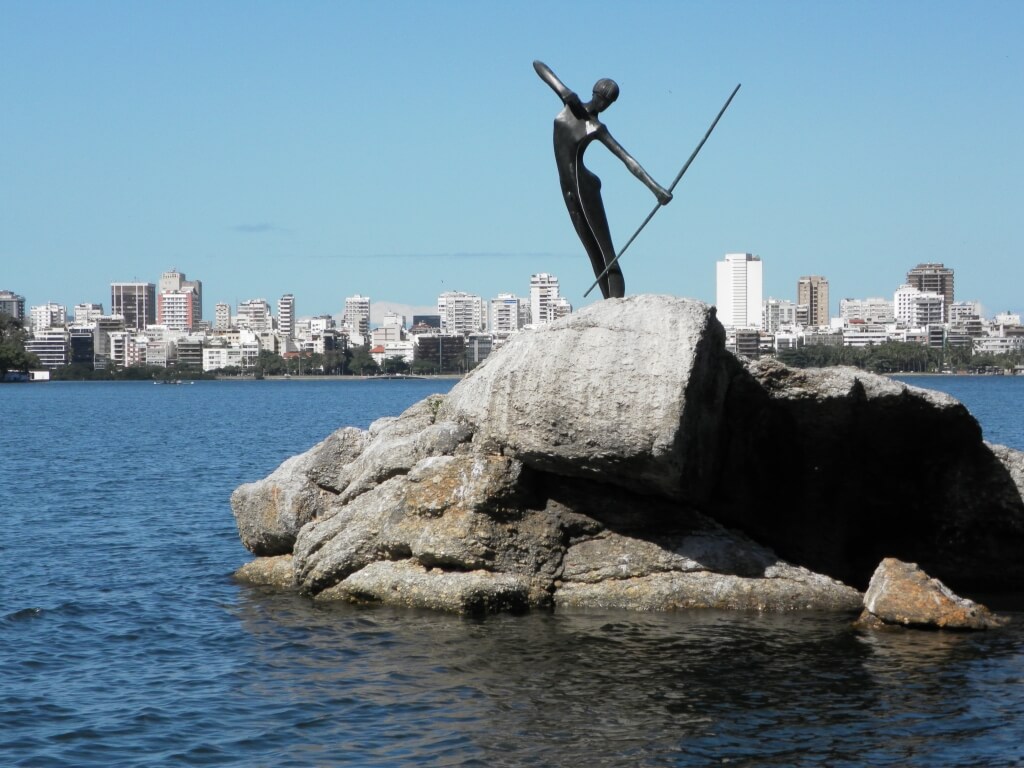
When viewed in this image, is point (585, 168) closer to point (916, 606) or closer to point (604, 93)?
point (604, 93)

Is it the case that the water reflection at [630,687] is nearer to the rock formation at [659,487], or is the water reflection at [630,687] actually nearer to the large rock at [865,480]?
the rock formation at [659,487]

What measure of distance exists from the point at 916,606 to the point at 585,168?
7.59 m

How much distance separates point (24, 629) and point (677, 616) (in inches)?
332

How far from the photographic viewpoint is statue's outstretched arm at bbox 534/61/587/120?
1936 cm

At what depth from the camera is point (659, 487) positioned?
17.1 meters

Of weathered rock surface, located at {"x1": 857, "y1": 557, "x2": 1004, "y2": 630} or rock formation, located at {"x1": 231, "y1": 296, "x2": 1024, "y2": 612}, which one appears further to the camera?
rock formation, located at {"x1": 231, "y1": 296, "x2": 1024, "y2": 612}

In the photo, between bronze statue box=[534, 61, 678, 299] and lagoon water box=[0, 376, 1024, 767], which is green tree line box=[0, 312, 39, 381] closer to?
lagoon water box=[0, 376, 1024, 767]

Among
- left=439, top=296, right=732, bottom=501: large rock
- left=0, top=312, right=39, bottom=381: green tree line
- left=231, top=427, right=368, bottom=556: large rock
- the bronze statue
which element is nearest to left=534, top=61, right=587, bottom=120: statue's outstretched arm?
the bronze statue

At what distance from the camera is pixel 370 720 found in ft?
43.6

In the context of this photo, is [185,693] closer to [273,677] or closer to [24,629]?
[273,677]

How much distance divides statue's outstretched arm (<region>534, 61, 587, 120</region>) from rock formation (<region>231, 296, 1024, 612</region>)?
135 inches

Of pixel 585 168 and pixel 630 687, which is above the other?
pixel 585 168

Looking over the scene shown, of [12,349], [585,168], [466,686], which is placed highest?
[585,168]

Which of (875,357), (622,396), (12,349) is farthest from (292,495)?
(12,349)
